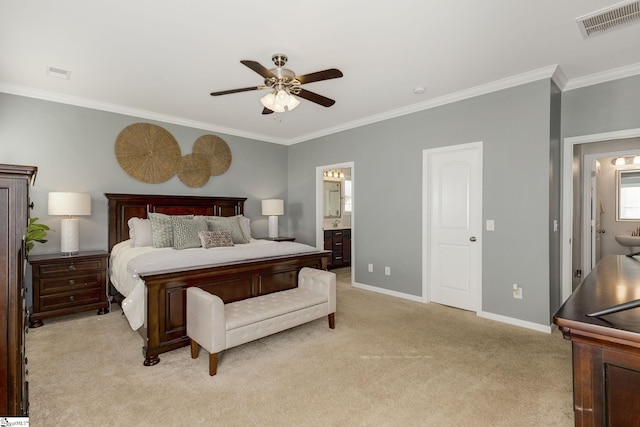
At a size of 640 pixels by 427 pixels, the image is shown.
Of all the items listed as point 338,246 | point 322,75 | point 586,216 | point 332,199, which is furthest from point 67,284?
point 586,216

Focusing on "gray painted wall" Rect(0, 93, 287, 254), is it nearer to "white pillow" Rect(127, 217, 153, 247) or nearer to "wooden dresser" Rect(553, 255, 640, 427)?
"white pillow" Rect(127, 217, 153, 247)

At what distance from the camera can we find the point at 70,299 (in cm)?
351

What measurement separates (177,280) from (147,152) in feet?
8.78

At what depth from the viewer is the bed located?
252 cm

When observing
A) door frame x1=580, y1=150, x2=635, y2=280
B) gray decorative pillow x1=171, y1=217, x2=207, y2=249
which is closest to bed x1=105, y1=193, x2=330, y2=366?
gray decorative pillow x1=171, y1=217, x2=207, y2=249

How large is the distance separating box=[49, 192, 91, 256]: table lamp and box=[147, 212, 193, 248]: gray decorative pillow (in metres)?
0.73

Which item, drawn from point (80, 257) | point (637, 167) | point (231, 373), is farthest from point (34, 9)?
point (637, 167)

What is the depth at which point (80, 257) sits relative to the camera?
3.53m

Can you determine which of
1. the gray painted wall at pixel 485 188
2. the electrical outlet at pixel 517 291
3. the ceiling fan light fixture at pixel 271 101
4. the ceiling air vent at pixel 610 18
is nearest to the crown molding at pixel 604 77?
the gray painted wall at pixel 485 188

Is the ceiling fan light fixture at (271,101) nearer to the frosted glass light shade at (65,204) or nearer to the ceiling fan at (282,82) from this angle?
the ceiling fan at (282,82)

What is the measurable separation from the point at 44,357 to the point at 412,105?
4645mm

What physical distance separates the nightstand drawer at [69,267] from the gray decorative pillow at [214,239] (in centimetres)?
119

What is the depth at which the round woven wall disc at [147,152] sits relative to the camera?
430 cm

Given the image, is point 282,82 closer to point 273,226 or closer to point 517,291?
point 517,291
